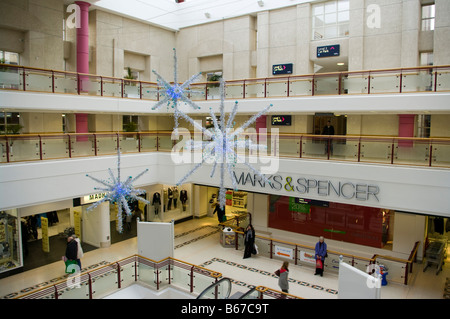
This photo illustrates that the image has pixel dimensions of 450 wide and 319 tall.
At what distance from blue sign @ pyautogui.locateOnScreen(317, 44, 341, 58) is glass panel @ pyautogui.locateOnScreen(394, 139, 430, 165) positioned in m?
5.83

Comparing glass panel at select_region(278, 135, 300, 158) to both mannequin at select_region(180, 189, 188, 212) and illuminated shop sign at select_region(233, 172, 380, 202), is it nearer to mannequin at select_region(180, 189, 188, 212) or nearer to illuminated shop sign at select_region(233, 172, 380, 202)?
illuminated shop sign at select_region(233, 172, 380, 202)

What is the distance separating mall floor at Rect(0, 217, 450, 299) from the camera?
11.0 m

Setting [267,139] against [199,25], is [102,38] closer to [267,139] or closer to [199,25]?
[199,25]

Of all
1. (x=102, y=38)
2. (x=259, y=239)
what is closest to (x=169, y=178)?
(x=259, y=239)

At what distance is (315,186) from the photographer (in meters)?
12.5

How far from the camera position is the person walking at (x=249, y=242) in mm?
13523

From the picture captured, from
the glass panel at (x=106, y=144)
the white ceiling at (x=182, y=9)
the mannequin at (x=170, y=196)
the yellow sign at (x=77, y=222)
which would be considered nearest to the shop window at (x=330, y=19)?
the white ceiling at (x=182, y=9)

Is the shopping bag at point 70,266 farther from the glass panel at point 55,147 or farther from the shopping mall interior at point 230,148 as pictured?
the glass panel at point 55,147

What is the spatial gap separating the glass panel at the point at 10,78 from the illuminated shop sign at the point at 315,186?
8.27 m

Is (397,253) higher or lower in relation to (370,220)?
lower

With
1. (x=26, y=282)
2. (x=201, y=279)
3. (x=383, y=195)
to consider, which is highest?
(x=383, y=195)

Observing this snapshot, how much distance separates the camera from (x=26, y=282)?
38.5 feet

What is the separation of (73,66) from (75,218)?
264 inches

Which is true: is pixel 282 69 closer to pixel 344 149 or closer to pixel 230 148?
pixel 344 149
